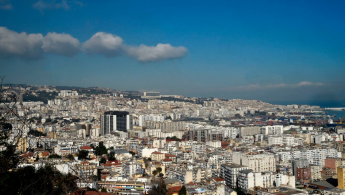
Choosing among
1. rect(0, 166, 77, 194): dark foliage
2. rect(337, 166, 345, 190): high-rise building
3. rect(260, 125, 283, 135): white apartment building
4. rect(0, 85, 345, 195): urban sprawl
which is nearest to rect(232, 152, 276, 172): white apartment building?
rect(0, 85, 345, 195): urban sprawl

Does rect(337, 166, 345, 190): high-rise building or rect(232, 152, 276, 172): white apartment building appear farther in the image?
rect(232, 152, 276, 172): white apartment building

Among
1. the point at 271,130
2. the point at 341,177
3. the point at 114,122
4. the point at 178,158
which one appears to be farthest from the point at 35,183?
the point at 271,130

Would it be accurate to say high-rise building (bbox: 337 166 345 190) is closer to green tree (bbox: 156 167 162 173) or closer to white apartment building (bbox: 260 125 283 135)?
green tree (bbox: 156 167 162 173)

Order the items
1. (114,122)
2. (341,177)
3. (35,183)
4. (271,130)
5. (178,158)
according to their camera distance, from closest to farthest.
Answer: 1. (35,183)
2. (341,177)
3. (178,158)
4. (114,122)
5. (271,130)

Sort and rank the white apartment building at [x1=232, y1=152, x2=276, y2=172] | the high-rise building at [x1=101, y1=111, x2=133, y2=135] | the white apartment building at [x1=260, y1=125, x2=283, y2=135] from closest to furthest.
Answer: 1. the white apartment building at [x1=232, y1=152, x2=276, y2=172]
2. the high-rise building at [x1=101, y1=111, x2=133, y2=135]
3. the white apartment building at [x1=260, y1=125, x2=283, y2=135]

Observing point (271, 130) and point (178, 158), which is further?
point (271, 130)

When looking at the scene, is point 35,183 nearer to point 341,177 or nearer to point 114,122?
point 341,177

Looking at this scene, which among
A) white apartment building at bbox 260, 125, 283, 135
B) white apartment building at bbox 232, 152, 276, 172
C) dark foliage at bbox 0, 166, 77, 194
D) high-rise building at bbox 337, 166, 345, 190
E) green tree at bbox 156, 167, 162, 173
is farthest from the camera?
white apartment building at bbox 260, 125, 283, 135

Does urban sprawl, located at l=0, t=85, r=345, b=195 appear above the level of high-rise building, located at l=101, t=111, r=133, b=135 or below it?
below

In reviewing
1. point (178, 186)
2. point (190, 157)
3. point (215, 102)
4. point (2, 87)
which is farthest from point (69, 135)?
point (215, 102)
